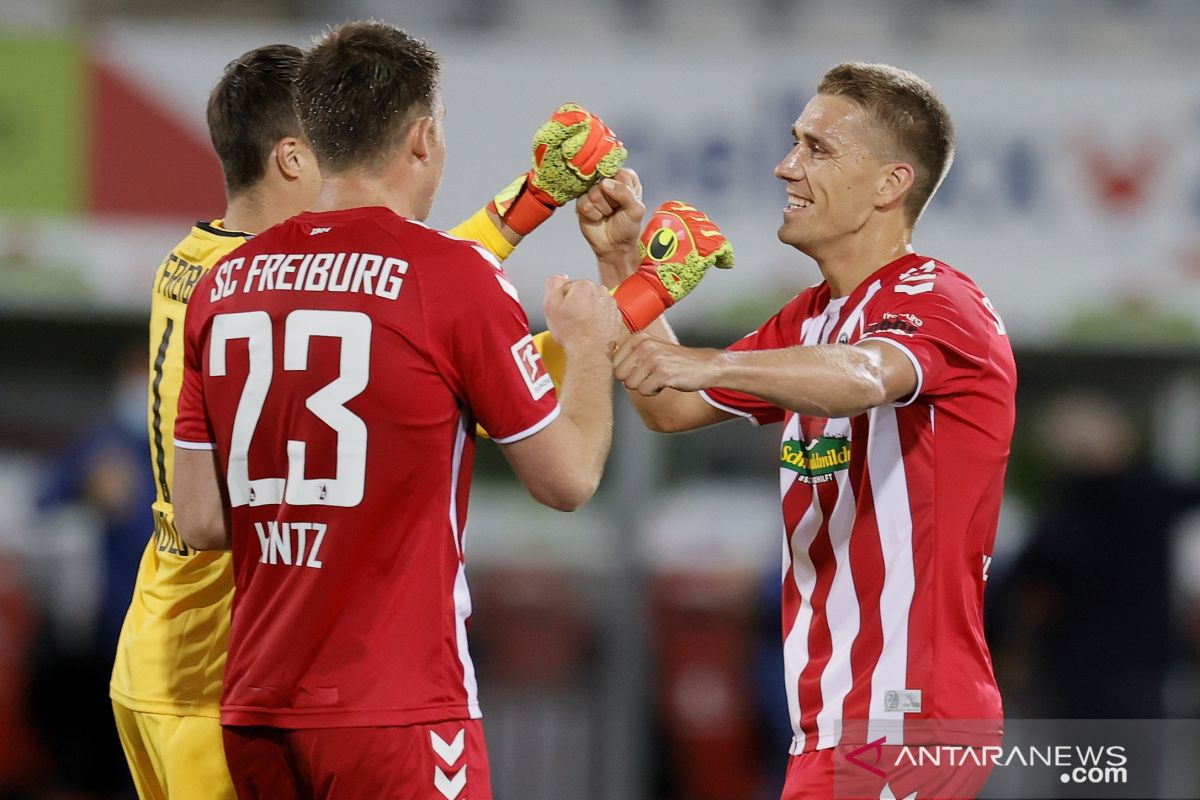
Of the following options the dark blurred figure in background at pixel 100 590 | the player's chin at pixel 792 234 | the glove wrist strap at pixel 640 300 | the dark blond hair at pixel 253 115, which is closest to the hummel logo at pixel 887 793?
the glove wrist strap at pixel 640 300

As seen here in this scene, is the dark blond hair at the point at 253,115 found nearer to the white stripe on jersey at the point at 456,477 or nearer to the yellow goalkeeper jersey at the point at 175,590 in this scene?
the yellow goalkeeper jersey at the point at 175,590

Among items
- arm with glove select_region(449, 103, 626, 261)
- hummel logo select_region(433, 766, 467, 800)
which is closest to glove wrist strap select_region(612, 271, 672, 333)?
arm with glove select_region(449, 103, 626, 261)

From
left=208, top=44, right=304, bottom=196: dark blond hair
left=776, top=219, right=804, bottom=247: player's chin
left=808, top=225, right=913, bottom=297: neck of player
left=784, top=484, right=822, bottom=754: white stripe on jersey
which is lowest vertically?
left=784, top=484, right=822, bottom=754: white stripe on jersey

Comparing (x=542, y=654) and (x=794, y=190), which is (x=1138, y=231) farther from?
(x=794, y=190)

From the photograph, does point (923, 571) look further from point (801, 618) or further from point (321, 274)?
point (321, 274)

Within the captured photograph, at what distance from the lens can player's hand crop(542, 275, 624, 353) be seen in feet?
10.8

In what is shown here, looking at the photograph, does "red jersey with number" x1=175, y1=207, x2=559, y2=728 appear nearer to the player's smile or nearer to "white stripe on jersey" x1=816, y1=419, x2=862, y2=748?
"white stripe on jersey" x1=816, y1=419, x2=862, y2=748

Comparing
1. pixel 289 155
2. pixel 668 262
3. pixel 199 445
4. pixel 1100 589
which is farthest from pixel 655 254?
pixel 1100 589

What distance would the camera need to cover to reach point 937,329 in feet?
10.7

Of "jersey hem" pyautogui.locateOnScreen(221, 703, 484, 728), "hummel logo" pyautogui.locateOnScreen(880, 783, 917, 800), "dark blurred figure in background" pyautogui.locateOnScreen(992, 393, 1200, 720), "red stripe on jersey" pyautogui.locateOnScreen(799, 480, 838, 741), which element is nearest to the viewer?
"jersey hem" pyautogui.locateOnScreen(221, 703, 484, 728)

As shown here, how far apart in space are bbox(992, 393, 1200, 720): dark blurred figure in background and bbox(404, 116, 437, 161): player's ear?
4.63 m

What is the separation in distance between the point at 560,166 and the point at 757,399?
0.74m

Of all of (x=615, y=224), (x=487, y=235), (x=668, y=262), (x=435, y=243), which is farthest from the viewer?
(x=615, y=224)

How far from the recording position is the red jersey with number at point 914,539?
329cm
